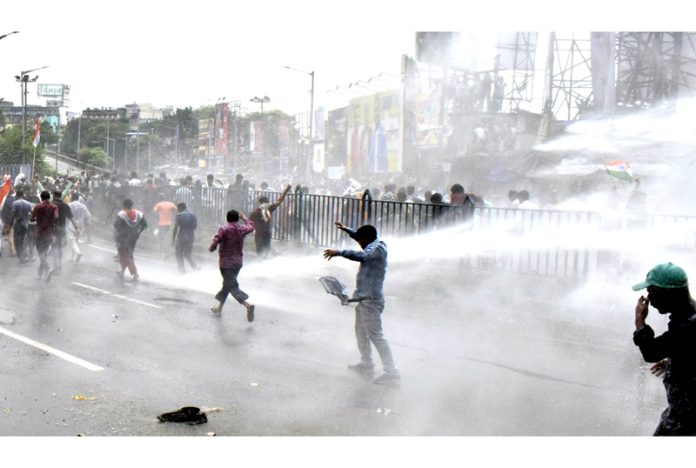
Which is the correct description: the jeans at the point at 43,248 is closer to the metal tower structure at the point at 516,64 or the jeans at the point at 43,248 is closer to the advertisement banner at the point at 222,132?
the metal tower structure at the point at 516,64

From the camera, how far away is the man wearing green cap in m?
3.77

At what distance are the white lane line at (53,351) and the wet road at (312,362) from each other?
21 mm

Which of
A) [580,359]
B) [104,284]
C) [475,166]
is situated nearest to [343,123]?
[475,166]

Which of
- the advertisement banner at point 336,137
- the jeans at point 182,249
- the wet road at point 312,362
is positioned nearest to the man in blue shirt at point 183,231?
the jeans at point 182,249

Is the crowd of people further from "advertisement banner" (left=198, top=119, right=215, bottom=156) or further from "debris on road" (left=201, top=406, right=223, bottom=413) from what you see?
"advertisement banner" (left=198, top=119, right=215, bottom=156)

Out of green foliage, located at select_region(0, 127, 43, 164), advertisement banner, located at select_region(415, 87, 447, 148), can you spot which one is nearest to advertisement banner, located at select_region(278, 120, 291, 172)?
green foliage, located at select_region(0, 127, 43, 164)

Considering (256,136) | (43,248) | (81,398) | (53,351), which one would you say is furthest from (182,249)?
(256,136)

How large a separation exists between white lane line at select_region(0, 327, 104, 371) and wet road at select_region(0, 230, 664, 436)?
0.07 ft

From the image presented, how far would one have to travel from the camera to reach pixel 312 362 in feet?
26.2

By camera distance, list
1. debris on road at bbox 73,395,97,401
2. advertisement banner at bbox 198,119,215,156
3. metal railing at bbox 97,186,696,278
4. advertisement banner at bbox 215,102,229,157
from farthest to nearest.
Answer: advertisement banner at bbox 198,119,215,156 < advertisement banner at bbox 215,102,229,157 < metal railing at bbox 97,186,696,278 < debris on road at bbox 73,395,97,401

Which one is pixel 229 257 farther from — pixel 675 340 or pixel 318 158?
pixel 318 158

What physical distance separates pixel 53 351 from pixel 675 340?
20.7 ft

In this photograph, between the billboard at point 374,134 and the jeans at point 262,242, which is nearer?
the jeans at point 262,242

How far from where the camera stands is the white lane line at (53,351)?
746 centimetres
